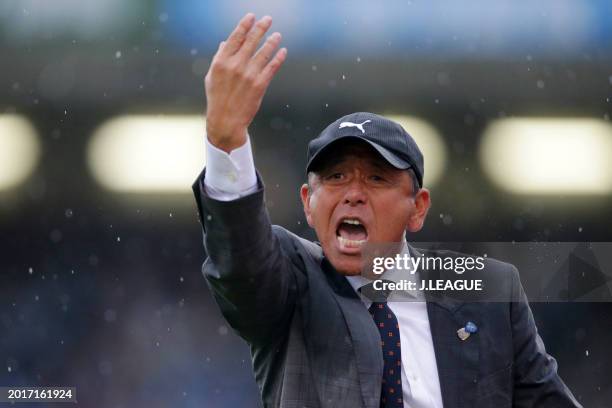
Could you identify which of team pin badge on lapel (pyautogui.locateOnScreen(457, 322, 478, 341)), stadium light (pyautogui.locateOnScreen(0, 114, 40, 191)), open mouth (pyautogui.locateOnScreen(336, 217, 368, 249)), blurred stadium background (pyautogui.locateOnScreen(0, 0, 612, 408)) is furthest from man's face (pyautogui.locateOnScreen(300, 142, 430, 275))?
stadium light (pyautogui.locateOnScreen(0, 114, 40, 191))

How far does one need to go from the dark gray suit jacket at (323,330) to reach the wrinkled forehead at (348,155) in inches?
7.6

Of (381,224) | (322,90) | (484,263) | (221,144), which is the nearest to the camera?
(221,144)

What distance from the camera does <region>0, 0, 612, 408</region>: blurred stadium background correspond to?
4227 mm

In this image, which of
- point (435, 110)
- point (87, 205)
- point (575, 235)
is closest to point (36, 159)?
point (87, 205)

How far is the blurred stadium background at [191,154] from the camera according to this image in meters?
4.23

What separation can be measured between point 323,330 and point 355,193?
32cm

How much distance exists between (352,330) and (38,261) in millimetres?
2585

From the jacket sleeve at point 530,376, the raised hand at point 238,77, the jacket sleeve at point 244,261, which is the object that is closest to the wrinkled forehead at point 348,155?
the jacket sleeve at point 244,261

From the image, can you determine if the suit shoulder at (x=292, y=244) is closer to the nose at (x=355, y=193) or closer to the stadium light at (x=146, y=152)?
the nose at (x=355, y=193)

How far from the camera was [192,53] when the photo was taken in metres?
4.25

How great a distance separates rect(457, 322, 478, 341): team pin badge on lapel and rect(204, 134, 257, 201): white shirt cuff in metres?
0.61

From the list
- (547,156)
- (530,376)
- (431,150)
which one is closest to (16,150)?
(431,150)

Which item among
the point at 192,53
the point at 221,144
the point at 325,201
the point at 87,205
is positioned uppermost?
the point at 192,53

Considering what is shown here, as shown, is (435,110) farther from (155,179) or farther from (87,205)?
(87,205)
